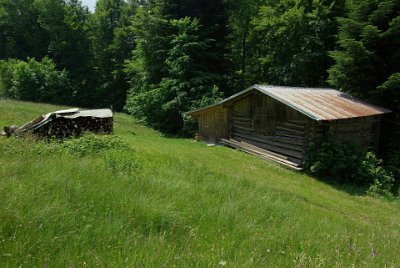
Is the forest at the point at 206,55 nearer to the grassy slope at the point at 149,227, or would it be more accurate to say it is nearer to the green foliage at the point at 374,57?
the green foliage at the point at 374,57

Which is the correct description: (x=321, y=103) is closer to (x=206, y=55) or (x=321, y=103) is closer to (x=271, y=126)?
(x=271, y=126)

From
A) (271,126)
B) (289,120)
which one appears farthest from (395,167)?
(271,126)

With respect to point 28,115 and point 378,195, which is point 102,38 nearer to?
point 28,115

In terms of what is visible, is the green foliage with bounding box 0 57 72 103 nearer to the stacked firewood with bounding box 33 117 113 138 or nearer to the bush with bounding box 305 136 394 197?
the stacked firewood with bounding box 33 117 113 138

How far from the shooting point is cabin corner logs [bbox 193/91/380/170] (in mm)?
14548

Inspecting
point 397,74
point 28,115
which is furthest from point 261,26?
point 28,115

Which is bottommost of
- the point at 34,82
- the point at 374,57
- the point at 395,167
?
the point at 395,167

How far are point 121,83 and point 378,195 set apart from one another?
119 ft

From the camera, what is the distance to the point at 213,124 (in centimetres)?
2078

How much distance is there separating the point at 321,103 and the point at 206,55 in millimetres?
12880

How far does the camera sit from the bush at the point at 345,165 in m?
13.1

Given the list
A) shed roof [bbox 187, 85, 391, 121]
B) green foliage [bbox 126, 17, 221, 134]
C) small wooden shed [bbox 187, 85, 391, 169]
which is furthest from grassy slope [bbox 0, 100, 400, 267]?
green foliage [bbox 126, 17, 221, 134]

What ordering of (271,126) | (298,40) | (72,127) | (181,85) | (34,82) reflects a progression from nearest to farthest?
(72,127), (271,126), (181,85), (298,40), (34,82)

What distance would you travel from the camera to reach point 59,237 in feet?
9.83
